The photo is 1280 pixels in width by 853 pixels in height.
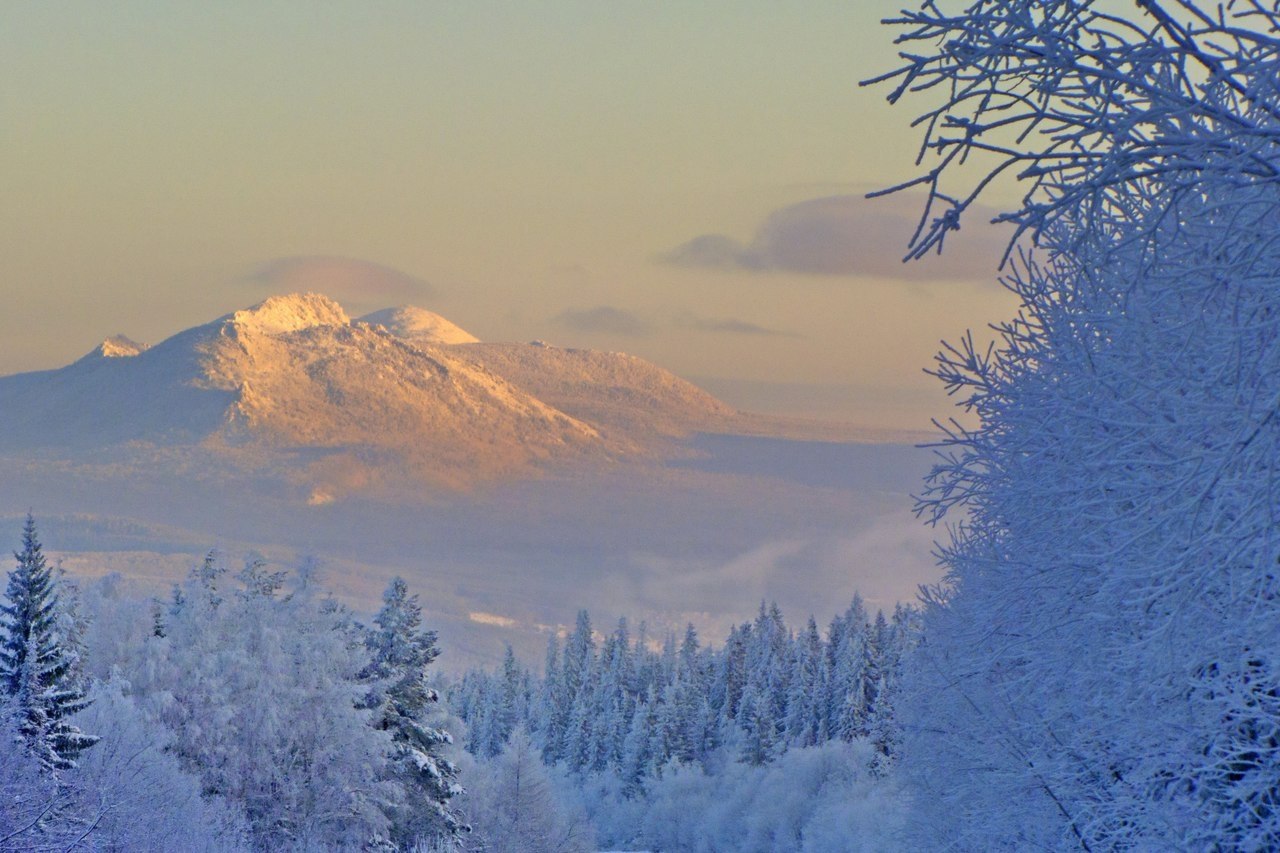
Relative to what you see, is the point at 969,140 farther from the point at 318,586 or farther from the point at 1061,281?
the point at 318,586

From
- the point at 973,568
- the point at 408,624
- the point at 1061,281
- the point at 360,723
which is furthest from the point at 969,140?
the point at 408,624

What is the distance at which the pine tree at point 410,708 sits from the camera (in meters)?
45.5

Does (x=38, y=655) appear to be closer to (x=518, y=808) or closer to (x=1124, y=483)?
(x=518, y=808)

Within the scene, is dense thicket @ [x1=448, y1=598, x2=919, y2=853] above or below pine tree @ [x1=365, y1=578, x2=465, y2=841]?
below

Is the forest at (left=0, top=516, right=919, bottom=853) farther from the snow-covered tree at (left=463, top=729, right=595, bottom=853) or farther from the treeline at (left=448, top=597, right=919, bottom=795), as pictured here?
the treeline at (left=448, top=597, right=919, bottom=795)

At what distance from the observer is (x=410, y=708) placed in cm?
4694

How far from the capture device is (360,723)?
141 ft

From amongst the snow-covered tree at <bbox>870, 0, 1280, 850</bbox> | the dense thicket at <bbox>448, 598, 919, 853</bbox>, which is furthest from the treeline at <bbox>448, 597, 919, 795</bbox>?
the snow-covered tree at <bbox>870, 0, 1280, 850</bbox>

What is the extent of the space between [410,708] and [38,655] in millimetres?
15114

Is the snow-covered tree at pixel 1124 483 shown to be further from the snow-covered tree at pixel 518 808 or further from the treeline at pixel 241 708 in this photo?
the snow-covered tree at pixel 518 808

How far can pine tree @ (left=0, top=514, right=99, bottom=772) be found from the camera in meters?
33.2

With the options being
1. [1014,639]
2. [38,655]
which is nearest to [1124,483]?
[1014,639]

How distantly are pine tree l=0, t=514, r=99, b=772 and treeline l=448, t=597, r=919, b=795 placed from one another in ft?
150

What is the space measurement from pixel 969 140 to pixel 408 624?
4314 cm
